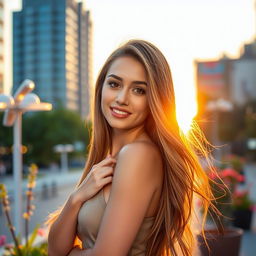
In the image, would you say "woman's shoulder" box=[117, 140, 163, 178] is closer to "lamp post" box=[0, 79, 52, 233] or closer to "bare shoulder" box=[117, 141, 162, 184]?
"bare shoulder" box=[117, 141, 162, 184]

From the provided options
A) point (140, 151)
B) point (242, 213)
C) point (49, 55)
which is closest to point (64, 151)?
point (242, 213)

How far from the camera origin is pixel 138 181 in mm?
1801

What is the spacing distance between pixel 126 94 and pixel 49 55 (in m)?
115

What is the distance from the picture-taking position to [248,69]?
11388 cm

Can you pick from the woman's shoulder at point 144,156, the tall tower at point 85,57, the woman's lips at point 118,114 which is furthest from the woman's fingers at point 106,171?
the tall tower at point 85,57

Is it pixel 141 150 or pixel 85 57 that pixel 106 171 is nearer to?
pixel 141 150

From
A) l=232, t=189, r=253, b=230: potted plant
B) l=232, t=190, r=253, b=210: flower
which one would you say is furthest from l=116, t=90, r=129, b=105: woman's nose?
l=232, t=190, r=253, b=210: flower

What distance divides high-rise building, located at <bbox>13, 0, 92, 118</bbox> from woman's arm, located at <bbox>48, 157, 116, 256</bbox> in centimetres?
10252

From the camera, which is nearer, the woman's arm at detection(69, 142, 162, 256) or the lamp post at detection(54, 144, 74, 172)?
the woman's arm at detection(69, 142, 162, 256)

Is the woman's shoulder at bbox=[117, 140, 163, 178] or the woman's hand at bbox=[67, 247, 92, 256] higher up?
the woman's shoulder at bbox=[117, 140, 163, 178]

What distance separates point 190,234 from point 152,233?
29 cm

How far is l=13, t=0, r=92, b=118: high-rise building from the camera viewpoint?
105 meters

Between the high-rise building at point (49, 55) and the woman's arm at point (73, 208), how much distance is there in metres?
103

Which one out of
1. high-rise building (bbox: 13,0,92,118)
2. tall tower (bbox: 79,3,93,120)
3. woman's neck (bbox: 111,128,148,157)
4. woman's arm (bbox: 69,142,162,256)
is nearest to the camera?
woman's arm (bbox: 69,142,162,256)
